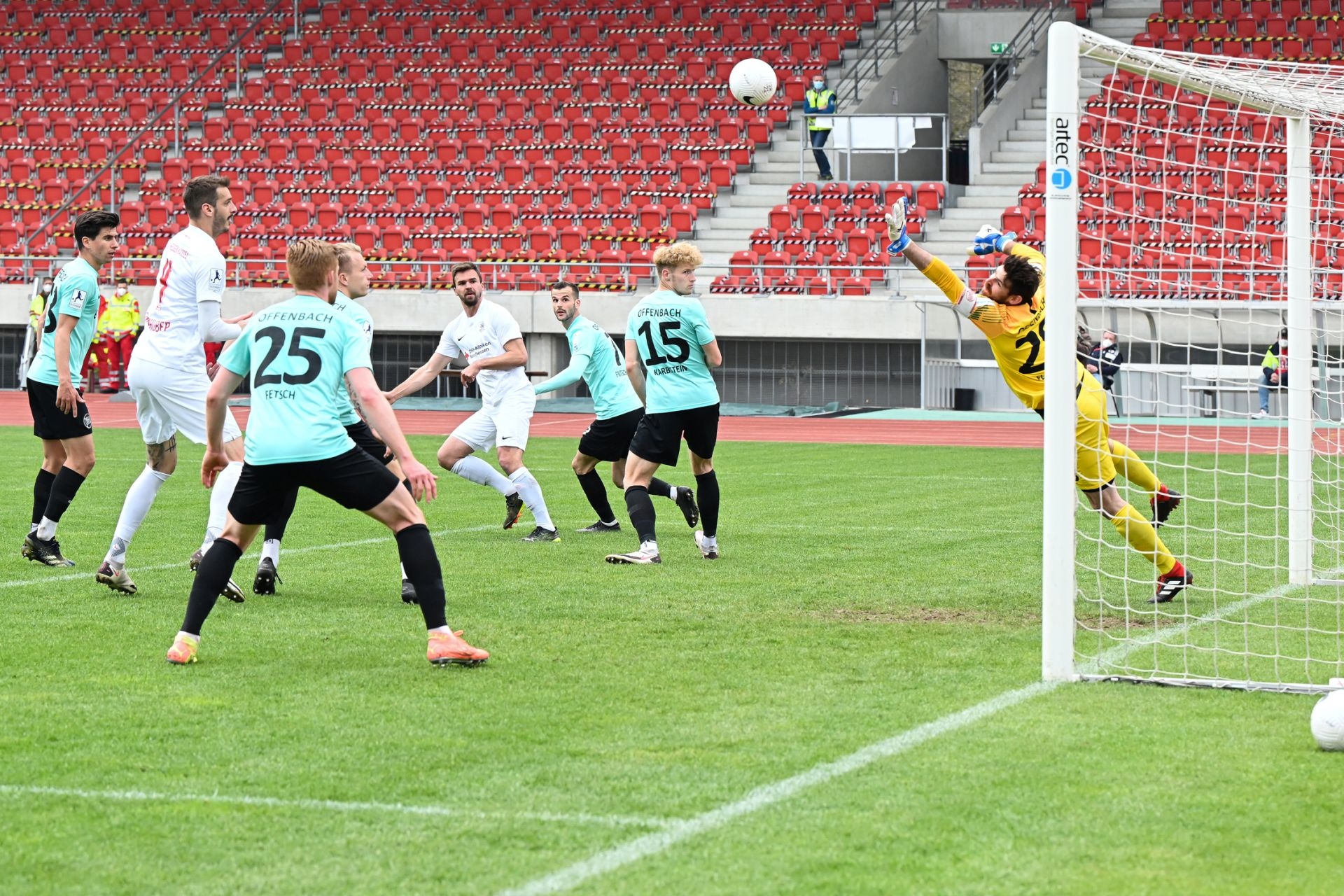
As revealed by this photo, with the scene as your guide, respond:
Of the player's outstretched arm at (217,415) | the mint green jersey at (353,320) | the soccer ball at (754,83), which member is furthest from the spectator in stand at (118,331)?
the player's outstretched arm at (217,415)

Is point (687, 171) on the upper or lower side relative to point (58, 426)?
upper

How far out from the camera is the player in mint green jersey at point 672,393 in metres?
10.6

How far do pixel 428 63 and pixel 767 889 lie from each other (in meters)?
34.5

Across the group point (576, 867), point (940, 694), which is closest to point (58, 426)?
point (940, 694)

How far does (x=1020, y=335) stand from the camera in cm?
892

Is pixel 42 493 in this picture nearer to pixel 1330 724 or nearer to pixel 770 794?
pixel 770 794

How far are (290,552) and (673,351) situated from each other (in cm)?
284

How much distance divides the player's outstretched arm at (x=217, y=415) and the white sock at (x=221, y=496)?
133 centimetres

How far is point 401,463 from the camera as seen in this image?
22.6 ft

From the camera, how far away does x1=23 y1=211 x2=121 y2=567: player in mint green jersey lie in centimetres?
1025

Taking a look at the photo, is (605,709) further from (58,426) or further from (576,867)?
(58,426)

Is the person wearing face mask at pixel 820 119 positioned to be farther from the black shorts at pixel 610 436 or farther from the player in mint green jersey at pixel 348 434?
the player in mint green jersey at pixel 348 434

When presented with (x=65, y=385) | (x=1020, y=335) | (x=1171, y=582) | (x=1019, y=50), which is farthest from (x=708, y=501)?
(x=1019, y=50)

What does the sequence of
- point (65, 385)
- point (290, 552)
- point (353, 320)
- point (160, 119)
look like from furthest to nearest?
point (160, 119) < point (290, 552) < point (65, 385) < point (353, 320)
